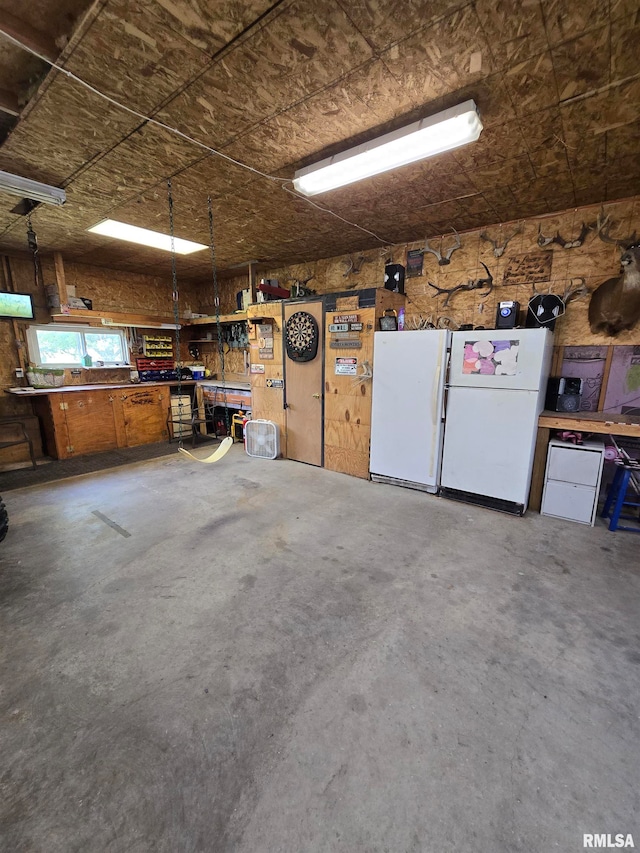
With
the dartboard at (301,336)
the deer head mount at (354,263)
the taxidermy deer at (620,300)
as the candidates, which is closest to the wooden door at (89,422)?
the dartboard at (301,336)

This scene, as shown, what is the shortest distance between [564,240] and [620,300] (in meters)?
0.80

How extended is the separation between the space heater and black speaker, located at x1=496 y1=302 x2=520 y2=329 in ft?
9.80

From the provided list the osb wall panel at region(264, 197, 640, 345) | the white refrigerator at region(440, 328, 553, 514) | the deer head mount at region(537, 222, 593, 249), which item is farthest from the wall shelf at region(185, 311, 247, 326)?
the deer head mount at region(537, 222, 593, 249)

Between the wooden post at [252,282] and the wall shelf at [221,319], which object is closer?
the wooden post at [252,282]

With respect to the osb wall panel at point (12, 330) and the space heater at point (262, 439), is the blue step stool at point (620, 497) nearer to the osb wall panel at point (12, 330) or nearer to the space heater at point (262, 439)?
the space heater at point (262, 439)

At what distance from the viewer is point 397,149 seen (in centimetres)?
218

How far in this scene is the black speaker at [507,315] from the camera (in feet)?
10.6

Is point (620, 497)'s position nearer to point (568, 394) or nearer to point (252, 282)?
point (568, 394)

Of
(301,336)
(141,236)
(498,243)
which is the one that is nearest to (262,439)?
(301,336)

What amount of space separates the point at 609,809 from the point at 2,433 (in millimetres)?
6462

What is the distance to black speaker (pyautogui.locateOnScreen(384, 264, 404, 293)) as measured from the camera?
401cm

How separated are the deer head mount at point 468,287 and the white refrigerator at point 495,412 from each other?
896mm

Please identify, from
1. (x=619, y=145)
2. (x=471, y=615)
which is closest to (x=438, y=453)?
(x=471, y=615)

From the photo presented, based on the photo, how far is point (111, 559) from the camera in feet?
8.10
